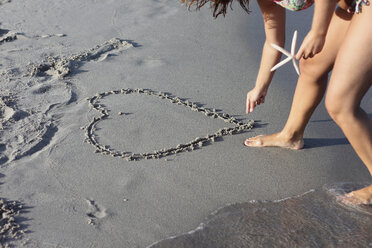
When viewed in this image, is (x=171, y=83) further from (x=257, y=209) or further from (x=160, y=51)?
(x=257, y=209)

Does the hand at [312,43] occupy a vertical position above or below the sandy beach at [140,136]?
above

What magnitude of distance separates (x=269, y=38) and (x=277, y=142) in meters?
0.76

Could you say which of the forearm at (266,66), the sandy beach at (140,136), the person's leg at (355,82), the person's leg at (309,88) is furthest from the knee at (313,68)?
the sandy beach at (140,136)

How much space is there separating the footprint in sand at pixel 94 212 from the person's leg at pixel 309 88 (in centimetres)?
118

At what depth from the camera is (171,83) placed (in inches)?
149

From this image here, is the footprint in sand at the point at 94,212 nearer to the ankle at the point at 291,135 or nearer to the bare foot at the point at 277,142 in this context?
the bare foot at the point at 277,142

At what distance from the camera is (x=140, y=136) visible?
3119 millimetres

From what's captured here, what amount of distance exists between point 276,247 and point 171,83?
6.51ft

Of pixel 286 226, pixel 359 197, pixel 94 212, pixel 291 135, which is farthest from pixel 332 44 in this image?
pixel 94 212

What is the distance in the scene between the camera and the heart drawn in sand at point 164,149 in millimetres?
2926

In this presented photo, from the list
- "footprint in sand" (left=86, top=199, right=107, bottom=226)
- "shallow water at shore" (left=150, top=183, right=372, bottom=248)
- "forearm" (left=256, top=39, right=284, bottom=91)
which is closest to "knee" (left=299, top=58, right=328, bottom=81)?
"forearm" (left=256, top=39, right=284, bottom=91)

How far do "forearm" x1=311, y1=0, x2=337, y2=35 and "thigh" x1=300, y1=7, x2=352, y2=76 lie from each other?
18 cm

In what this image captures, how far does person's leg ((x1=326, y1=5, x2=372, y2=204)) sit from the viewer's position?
2123 millimetres

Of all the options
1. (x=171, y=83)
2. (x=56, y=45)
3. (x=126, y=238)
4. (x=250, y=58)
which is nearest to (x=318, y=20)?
(x=126, y=238)
